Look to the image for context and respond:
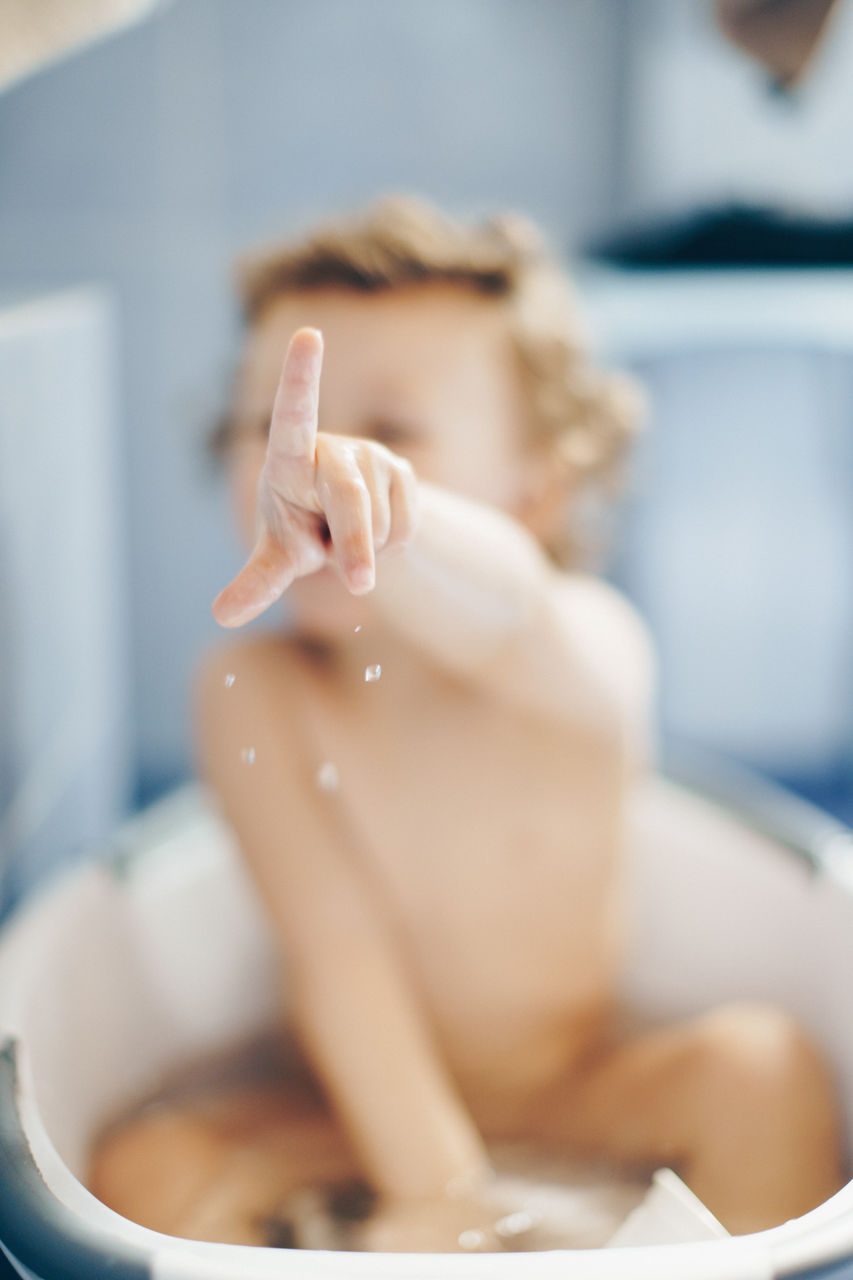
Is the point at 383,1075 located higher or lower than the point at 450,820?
lower

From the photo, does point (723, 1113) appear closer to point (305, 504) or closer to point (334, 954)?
point (334, 954)

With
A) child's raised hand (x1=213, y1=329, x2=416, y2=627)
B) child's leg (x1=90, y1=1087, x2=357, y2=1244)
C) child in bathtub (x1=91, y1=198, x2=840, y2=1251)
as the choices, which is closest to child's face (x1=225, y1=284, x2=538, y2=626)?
child in bathtub (x1=91, y1=198, x2=840, y2=1251)

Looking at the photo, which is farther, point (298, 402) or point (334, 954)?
point (334, 954)

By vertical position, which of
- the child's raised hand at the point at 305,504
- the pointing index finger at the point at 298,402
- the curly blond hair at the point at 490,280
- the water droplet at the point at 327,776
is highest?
the curly blond hair at the point at 490,280

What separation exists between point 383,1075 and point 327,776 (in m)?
0.20

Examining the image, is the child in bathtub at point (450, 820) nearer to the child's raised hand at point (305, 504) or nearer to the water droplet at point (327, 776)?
the water droplet at point (327, 776)

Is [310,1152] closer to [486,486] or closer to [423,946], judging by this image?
[423,946]

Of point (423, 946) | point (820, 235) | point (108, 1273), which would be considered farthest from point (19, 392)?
point (820, 235)

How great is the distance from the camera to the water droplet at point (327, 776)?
768 millimetres

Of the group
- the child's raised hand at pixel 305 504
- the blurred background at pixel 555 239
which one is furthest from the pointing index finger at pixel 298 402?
the blurred background at pixel 555 239

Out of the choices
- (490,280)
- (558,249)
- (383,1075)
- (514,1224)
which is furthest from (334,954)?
(558,249)

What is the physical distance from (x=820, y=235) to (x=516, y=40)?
1.38ft

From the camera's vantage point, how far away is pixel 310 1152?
27.8 inches

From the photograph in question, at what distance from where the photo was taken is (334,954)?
2.37ft
